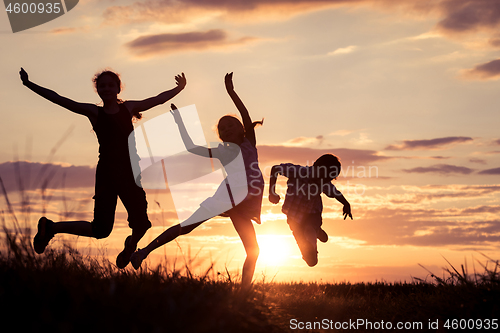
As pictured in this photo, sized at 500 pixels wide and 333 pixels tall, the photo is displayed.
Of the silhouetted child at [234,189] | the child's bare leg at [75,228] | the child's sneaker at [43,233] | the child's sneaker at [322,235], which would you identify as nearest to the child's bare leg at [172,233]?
the silhouetted child at [234,189]

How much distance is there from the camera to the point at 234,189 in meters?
5.92

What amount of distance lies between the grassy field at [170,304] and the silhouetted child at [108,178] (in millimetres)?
945

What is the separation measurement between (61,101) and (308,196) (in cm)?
428

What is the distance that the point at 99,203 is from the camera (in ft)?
19.4

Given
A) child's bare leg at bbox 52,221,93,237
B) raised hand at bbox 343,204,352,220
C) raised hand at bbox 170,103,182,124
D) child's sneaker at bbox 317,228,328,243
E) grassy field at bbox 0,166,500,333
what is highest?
raised hand at bbox 170,103,182,124

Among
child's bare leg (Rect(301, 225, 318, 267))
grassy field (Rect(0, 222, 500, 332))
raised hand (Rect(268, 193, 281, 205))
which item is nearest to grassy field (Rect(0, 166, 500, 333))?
grassy field (Rect(0, 222, 500, 332))

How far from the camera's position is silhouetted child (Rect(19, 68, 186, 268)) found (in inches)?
231

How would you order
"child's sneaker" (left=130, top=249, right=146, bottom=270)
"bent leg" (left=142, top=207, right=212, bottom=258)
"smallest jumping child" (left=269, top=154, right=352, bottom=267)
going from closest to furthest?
"child's sneaker" (left=130, top=249, right=146, bottom=270) < "bent leg" (left=142, top=207, right=212, bottom=258) < "smallest jumping child" (left=269, top=154, right=352, bottom=267)

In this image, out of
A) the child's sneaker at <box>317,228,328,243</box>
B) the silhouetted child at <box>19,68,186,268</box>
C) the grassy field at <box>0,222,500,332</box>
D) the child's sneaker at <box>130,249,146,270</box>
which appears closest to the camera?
the grassy field at <box>0,222,500,332</box>

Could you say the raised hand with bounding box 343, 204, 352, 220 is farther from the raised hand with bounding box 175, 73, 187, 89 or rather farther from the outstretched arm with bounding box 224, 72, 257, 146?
the raised hand with bounding box 175, 73, 187, 89

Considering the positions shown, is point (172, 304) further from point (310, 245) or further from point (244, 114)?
point (310, 245)

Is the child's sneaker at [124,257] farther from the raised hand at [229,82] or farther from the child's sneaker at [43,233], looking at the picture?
the raised hand at [229,82]

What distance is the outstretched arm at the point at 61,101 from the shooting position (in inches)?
231

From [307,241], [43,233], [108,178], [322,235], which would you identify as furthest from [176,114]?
[322,235]
